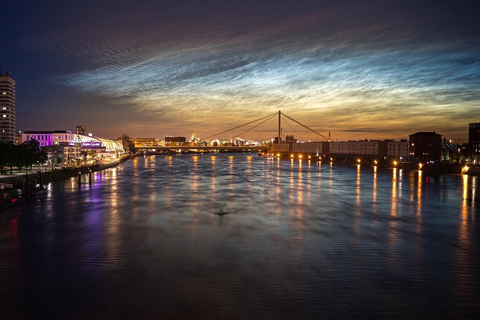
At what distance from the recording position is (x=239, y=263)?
1096cm

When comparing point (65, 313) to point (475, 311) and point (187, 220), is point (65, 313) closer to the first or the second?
point (475, 311)

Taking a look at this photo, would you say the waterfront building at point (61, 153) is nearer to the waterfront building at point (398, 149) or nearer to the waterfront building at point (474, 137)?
the waterfront building at point (398, 149)

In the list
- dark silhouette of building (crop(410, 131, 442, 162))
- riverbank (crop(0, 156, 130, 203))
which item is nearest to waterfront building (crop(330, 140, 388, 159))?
dark silhouette of building (crop(410, 131, 442, 162))

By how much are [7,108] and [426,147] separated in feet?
507

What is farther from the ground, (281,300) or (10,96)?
(10,96)

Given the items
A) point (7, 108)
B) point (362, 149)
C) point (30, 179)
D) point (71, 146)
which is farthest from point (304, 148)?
point (30, 179)

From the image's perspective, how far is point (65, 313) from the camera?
7699mm

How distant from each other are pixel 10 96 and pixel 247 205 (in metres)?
153

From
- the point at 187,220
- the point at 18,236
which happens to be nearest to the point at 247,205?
the point at 187,220

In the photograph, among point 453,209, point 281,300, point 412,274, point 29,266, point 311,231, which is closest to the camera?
point 281,300

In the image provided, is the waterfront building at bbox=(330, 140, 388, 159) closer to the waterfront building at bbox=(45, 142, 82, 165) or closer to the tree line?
the waterfront building at bbox=(45, 142, 82, 165)

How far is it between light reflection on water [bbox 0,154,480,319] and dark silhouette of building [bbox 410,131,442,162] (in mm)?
83459

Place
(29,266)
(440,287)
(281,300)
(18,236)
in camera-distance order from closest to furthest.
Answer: (281,300) → (440,287) → (29,266) → (18,236)

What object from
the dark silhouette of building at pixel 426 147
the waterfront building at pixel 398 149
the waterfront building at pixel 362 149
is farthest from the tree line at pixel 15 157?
the dark silhouette of building at pixel 426 147
